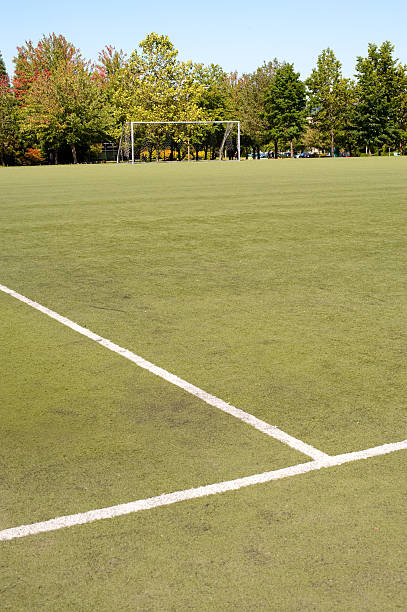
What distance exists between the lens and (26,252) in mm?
10727

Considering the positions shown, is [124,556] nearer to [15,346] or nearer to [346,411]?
[346,411]

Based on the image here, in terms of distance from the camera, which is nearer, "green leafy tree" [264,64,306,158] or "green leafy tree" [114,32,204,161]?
"green leafy tree" [114,32,204,161]

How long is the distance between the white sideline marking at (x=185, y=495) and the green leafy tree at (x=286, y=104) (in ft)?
276

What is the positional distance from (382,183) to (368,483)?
22.3 meters

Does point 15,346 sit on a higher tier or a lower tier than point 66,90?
lower

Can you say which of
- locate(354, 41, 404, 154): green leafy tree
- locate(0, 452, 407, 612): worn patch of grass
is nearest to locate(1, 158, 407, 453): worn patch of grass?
locate(0, 452, 407, 612): worn patch of grass

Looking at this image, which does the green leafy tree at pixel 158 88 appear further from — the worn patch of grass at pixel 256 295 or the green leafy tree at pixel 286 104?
the worn patch of grass at pixel 256 295

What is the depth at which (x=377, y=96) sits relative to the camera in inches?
3177

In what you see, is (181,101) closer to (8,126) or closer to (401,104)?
(8,126)

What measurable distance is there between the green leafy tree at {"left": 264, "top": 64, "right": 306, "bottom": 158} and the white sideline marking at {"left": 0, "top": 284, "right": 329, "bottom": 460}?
8177 cm

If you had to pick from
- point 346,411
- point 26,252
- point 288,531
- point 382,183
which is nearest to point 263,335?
point 346,411

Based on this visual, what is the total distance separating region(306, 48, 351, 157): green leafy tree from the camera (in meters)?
82.6

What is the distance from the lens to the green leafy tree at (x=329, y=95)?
8256 cm

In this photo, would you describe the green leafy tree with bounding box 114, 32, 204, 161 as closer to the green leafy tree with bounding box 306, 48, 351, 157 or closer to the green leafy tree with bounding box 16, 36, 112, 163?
the green leafy tree with bounding box 16, 36, 112, 163
